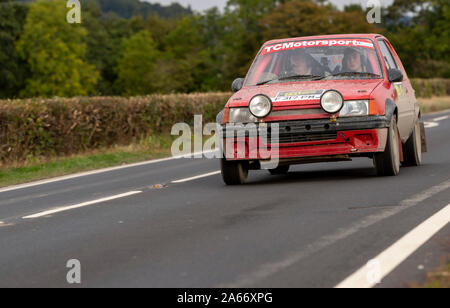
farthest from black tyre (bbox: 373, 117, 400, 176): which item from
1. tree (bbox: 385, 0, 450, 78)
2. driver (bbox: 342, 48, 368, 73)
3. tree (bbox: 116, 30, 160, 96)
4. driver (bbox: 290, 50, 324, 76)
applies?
tree (bbox: 116, 30, 160, 96)

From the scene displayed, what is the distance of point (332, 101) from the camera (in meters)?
10.5

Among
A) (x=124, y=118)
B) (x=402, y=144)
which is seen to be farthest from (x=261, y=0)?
(x=402, y=144)

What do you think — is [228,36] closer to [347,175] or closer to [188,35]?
[188,35]

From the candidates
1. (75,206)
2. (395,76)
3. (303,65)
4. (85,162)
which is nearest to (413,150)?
(395,76)

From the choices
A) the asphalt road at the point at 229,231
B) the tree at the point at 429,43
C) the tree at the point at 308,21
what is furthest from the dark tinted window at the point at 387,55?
the tree at the point at 429,43

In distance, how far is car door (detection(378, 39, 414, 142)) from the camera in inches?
459

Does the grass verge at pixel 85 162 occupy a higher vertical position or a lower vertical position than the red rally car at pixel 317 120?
lower

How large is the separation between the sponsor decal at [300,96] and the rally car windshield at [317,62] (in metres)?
0.86

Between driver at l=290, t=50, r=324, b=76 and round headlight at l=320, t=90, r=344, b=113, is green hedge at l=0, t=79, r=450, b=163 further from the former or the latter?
round headlight at l=320, t=90, r=344, b=113

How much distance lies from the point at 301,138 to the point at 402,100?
81.8 inches

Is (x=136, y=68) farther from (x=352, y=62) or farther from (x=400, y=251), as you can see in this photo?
(x=400, y=251)

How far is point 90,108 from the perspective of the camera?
72.4 ft

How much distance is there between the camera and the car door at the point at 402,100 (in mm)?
11664

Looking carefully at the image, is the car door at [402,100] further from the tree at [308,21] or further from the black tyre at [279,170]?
the tree at [308,21]
